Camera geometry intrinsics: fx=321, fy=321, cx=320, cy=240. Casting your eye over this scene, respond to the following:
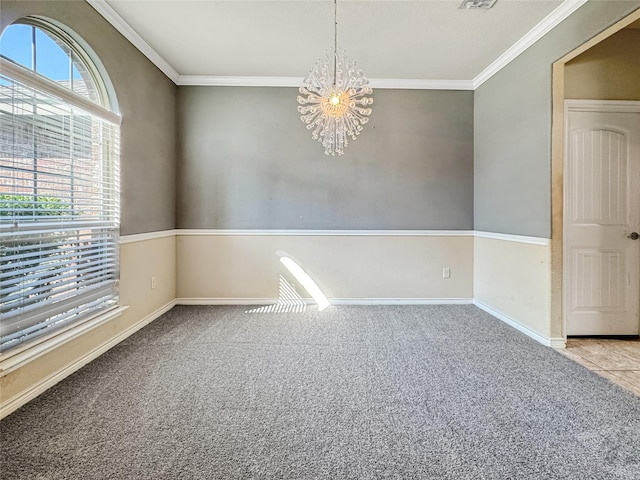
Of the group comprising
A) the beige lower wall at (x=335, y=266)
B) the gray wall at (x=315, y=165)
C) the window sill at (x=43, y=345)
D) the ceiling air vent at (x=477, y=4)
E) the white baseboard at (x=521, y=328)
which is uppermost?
the ceiling air vent at (x=477, y=4)

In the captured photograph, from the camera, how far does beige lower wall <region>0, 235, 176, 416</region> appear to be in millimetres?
1840

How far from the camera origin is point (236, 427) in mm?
1659

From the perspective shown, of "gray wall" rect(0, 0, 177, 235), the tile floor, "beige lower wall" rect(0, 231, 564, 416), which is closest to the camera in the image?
the tile floor

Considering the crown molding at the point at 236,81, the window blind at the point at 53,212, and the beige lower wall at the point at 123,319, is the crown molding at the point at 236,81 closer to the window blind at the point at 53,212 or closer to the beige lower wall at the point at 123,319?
the window blind at the point at 53,212

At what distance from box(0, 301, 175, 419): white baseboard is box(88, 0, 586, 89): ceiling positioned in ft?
8.55

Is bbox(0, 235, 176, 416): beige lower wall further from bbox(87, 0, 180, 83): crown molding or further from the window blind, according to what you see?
bbox(87, 0, 180, 83): crown molding

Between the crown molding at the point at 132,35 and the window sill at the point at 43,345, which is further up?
the crown molding at the point at 132,35

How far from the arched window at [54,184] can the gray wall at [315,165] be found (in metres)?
1.25

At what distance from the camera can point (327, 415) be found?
1.75 meters

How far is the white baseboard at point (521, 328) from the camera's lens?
269 cm

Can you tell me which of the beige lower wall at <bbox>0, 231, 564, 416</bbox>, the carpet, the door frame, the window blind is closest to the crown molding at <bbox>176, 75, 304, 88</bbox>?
the window blind

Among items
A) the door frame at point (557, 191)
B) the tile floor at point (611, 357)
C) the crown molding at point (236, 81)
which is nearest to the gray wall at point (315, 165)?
the crown molding at point (236, 81)

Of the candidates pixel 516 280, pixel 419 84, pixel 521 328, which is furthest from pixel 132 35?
pixel 521 328

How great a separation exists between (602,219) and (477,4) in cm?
213
